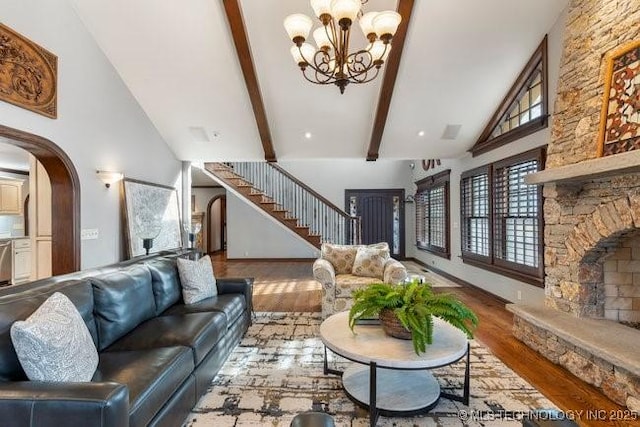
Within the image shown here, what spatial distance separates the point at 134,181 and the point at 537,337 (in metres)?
5.27

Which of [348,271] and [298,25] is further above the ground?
[298,25]

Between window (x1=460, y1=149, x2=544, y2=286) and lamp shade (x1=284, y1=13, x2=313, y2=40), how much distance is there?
3.22 meters

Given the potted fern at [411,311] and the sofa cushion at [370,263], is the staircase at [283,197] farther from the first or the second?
the potted fern at [411,311]

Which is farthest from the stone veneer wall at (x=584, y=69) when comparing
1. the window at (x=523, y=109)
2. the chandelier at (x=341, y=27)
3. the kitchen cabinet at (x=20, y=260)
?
the kitchen cabinet at (x=20, y=260)

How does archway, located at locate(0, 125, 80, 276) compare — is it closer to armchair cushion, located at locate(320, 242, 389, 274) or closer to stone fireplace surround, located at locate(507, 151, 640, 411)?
armchair cushion, located at locate(320, 242, 389, 274)

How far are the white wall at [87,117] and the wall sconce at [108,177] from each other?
0.22 ft

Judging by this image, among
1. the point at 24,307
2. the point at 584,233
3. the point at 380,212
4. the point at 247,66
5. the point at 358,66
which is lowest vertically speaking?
the point at 24,307

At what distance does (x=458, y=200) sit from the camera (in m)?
6.52

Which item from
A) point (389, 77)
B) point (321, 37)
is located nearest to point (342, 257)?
point (389, 77)

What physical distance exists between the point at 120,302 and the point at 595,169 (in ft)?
12.2

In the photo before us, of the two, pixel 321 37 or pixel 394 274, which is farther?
pixel 394 274

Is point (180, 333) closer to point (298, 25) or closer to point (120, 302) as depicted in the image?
point (120, 302)

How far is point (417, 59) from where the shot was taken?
4.20 meters

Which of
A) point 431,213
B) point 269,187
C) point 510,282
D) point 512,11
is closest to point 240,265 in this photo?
point 269,187
